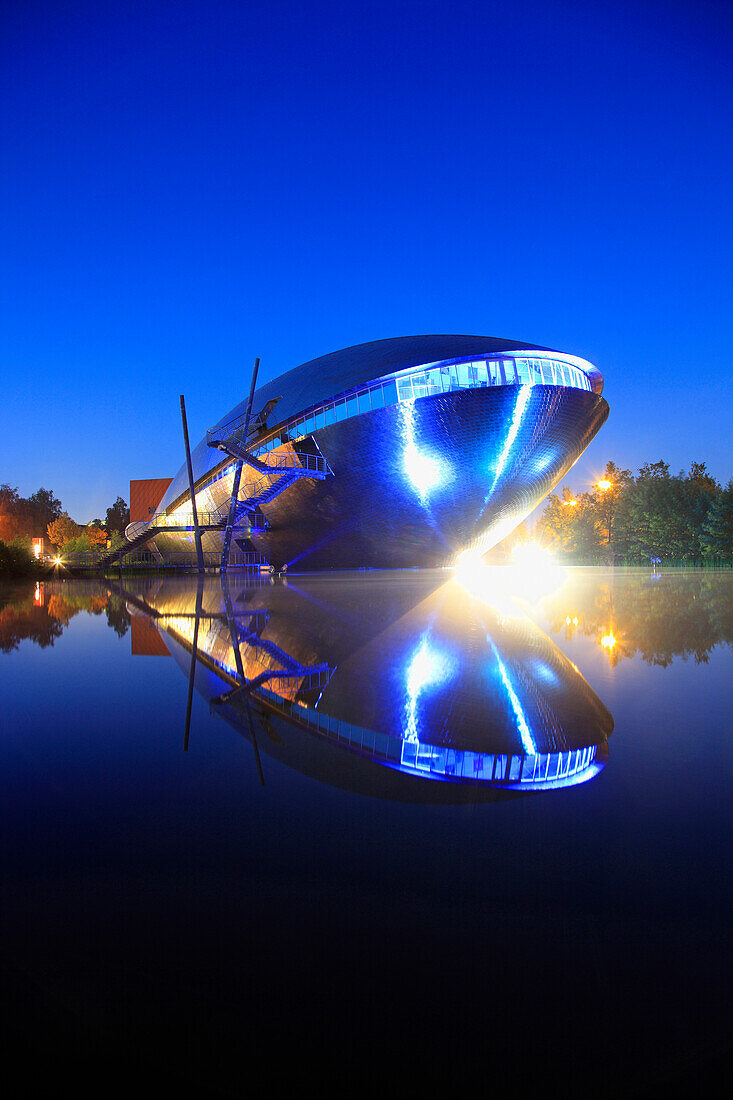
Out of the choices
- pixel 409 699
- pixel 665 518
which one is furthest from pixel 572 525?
pixel 409 699

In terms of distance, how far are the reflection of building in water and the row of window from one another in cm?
1970

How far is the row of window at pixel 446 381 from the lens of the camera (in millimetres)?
28156

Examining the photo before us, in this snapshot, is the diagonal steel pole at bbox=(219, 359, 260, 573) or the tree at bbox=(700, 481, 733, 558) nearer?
the diagonal steel pole at bbox=(219, 359, 260, 573)

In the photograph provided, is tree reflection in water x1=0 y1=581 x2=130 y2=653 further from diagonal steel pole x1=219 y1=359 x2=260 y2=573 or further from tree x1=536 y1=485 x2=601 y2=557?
tree x1=536 y1=485 x2=601 y2=557

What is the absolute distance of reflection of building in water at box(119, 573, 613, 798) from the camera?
357 cm

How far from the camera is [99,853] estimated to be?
255 centimetres

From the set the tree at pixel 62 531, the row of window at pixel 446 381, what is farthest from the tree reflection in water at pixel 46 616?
the tree at pixel 62 531

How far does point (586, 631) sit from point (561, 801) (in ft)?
23.7

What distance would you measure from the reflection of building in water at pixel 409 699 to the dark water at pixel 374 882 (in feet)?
0.12

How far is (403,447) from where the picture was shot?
96.5ft

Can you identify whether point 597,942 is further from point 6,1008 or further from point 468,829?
point 6,1008

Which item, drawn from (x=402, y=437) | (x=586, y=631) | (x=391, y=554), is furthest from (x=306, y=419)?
(x=586, y=631)

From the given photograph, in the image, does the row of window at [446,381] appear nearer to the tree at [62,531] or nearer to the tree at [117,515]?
the tree at [62,531]

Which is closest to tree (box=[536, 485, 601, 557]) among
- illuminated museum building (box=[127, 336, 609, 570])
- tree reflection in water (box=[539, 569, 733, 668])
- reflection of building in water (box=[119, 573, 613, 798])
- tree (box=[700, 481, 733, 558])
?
tree (box=[700, 481, 733, 558])
